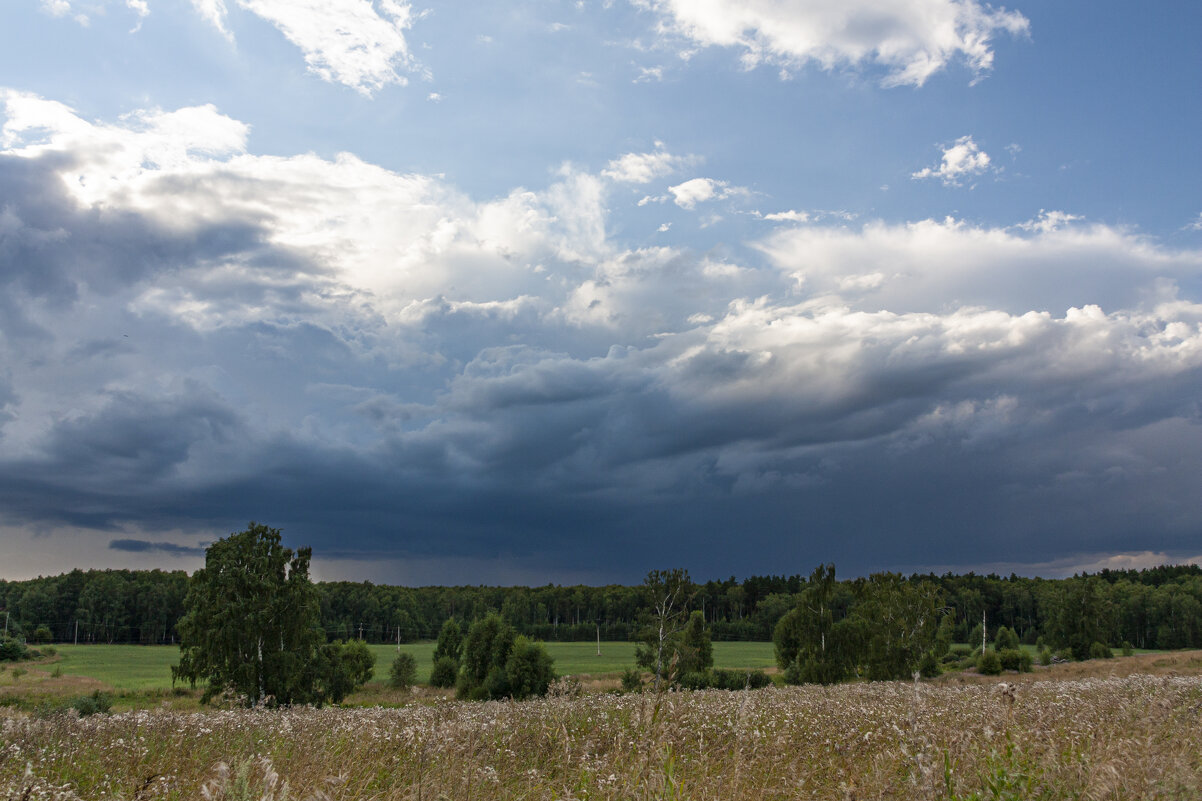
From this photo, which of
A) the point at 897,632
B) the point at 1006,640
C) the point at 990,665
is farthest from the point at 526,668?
the point at 1006,640

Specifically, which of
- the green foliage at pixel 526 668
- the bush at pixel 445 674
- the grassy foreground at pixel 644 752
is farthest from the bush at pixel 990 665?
the grassy foreground at pixel 644 752

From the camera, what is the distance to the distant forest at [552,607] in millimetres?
129875

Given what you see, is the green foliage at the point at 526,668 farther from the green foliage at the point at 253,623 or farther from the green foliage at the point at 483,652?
the green foliage at the point at 253,623

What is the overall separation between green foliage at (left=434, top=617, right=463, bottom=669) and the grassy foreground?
2701 inches

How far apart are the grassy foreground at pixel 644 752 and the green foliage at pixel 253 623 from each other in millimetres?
32205

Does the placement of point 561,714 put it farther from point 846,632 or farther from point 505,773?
point 846,632

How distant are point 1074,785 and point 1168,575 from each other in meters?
207

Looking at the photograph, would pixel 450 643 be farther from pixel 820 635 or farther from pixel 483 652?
pixel 820 635

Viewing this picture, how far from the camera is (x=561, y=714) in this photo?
31.8 feet

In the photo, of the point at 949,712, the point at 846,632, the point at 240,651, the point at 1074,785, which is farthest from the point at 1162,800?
the point at 846,632

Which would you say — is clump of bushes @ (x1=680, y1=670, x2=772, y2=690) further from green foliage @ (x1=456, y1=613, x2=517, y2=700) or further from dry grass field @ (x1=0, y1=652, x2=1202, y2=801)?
dry grass field @ (x1=0, y1=652, x2=1202, y2=801)

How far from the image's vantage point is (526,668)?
55531 millimetres

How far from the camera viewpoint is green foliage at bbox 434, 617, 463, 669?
7562 centimetres

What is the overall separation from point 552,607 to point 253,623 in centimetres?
15923
